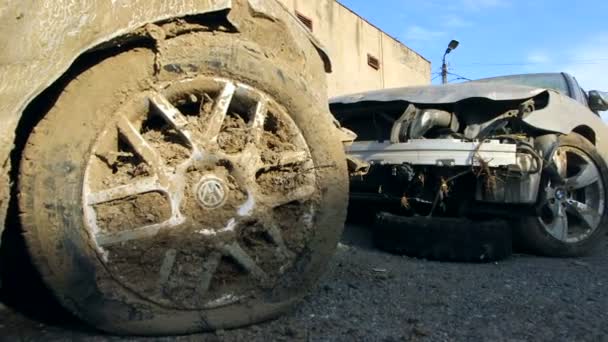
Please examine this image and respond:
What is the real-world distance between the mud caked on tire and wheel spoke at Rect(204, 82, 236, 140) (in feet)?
6.99

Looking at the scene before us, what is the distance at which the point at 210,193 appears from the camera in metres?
2.21

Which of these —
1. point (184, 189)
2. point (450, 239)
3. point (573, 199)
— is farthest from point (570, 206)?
point (184, 189)

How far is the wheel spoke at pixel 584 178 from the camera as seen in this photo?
14.5ft

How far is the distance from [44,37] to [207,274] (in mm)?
1134

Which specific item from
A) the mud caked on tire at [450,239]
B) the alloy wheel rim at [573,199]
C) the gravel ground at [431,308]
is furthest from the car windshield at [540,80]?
the gravel ground at [431,308]

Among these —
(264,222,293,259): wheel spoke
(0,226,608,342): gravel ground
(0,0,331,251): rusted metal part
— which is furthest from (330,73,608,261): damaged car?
(0,0,331,251): rusted metal part

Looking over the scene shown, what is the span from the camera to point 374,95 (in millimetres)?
4273

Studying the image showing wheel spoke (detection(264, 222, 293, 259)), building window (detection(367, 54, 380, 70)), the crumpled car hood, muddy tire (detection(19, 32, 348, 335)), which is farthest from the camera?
building window (detection(367, 54, 380, 70))

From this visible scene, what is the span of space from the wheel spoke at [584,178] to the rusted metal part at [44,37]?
378cm

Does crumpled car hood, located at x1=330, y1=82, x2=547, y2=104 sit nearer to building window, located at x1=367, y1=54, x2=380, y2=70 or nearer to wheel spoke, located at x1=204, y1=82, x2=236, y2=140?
wheel spoke, located at x1=204, y1=82, x2=236, y2=140

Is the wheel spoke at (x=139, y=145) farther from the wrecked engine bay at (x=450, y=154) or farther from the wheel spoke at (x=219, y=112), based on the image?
the wrecked engine bay at (x=450, y=154)

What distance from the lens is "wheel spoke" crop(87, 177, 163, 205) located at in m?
2.04

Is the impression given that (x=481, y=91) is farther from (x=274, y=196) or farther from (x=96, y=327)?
(x=96, y=327)

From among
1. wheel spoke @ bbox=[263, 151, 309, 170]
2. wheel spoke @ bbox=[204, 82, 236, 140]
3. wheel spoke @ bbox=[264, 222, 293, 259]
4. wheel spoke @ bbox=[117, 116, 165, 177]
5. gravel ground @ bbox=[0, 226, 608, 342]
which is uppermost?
wheel spoke @ bbox=[204, 82, 236, 140]
